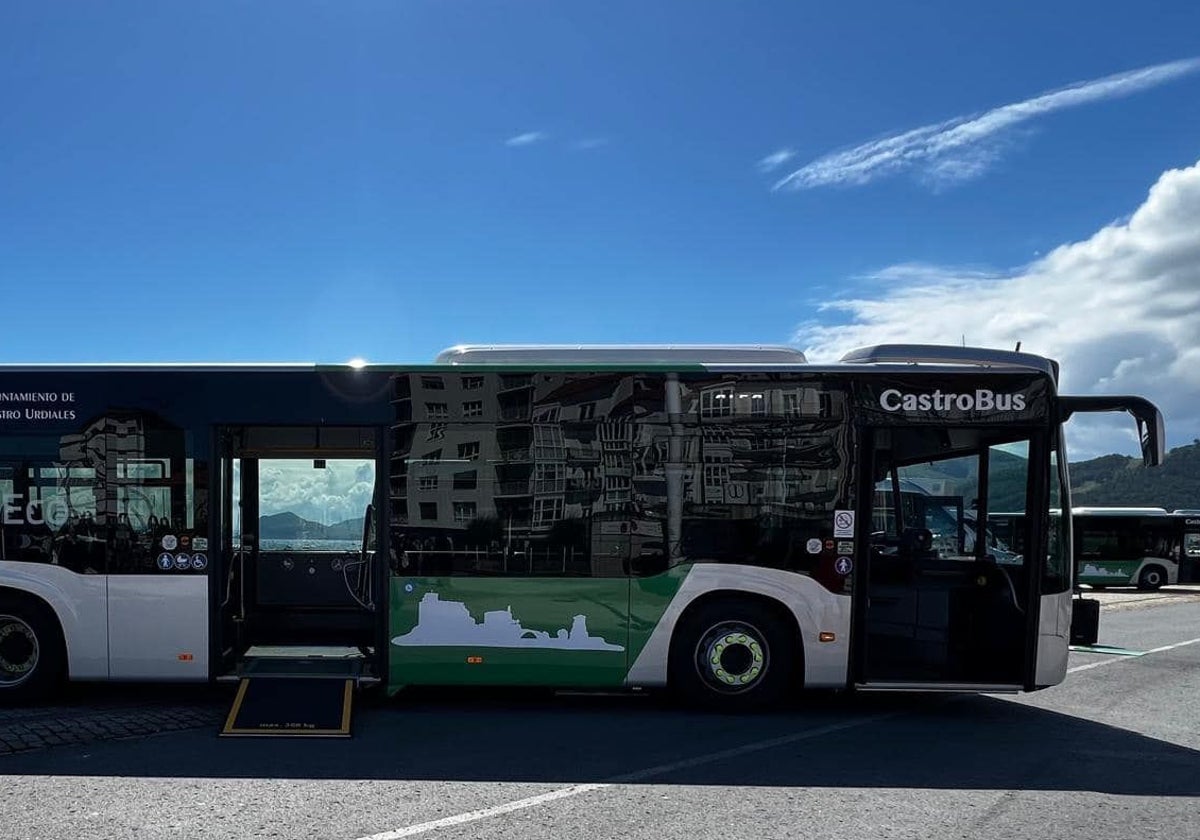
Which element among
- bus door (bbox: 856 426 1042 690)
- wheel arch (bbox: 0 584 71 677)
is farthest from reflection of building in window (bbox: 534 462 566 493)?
wheel arch (bbox: 0 584 71 677)

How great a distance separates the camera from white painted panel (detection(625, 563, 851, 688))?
795 cm

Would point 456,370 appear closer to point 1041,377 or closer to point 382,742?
point 382,742

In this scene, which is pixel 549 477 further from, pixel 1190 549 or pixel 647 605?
pixel 1190 549

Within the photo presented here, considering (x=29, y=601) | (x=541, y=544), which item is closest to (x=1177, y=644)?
(x=541, y=544)

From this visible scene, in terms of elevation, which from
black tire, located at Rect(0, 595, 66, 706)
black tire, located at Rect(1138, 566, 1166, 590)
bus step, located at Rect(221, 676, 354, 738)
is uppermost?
black tire, located at Rect(0, 595, 66, 706)

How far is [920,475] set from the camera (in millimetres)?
8484

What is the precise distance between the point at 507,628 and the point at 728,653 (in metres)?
1.91

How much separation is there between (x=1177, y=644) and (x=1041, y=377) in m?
9.61

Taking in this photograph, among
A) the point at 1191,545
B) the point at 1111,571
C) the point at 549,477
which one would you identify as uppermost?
the point at 549,477

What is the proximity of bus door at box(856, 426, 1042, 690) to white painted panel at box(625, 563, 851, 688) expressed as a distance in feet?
1.14

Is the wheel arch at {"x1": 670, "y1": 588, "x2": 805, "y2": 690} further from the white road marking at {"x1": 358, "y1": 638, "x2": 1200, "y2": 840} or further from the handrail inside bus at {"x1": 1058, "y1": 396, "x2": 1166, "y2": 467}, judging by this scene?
the handrail inside bus at {"x1": 1058, "y1": 396, "x2": 1166, "y2": 467}

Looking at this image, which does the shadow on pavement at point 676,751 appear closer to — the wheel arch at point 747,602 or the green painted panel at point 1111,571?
the wheel arch at point 747,602

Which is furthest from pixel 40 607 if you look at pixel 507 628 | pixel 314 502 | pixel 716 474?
pixel 716 474

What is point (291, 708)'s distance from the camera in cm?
749
